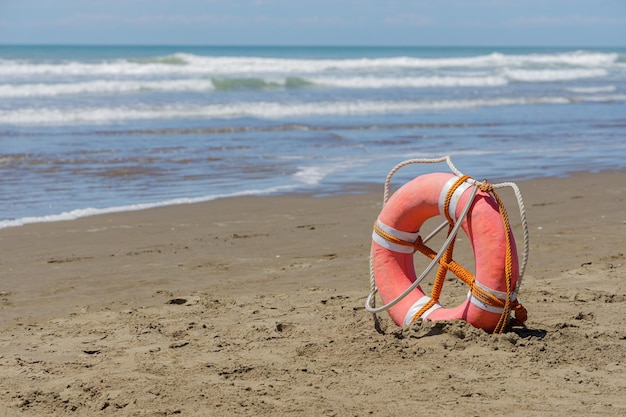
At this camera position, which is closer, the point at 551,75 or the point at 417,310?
the point at 417,310

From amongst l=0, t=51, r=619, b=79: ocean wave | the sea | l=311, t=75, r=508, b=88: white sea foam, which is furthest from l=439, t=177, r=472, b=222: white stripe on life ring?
l=0, t=51, r=619, b=79: ocean wave

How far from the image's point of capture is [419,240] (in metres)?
4.72

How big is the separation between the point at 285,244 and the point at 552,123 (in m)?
11.3

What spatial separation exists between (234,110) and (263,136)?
4.83 meters

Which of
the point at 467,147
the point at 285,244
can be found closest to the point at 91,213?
the point at 285,244

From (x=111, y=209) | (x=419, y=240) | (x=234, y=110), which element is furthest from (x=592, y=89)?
(x=419, y=240)

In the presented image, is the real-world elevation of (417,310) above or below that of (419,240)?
below

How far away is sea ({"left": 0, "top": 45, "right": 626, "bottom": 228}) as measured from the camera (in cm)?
946

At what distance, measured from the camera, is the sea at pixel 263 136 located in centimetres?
946

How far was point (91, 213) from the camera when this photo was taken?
7.88 metres

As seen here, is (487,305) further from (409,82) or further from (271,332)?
(409,82)

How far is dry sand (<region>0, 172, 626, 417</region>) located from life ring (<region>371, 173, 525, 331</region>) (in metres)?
0.13

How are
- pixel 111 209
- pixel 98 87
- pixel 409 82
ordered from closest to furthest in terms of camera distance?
1. pixel 111 209
2. pixel 98 87
3. pixel 409 82

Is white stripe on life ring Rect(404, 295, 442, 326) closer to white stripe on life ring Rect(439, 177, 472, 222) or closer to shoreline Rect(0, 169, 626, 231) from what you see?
white stripe on life ring Rect(439, 177, 472, 222)
